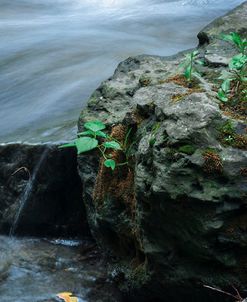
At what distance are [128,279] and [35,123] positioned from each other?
2.51 meters

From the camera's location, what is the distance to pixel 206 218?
2.97 metres

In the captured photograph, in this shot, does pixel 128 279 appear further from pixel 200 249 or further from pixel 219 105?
pixel 219 105

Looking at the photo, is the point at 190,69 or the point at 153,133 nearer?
the point at 153,133

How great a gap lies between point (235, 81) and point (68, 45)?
15.3 ft

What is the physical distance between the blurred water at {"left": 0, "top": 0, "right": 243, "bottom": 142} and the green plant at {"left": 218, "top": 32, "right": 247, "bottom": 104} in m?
1.79

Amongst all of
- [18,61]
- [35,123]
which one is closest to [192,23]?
[18,61]

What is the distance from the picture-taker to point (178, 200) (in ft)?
9.88

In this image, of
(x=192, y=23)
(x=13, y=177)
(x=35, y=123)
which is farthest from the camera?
(x=192, y=23)

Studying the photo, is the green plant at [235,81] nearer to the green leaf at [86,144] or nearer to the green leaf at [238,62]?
the green leaf at [238,62]

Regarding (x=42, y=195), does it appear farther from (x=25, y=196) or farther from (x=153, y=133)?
(x=153, y=133)

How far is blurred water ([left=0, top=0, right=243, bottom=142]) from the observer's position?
6074mm

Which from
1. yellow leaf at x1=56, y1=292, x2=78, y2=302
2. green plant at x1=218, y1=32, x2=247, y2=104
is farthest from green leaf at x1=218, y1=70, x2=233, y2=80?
yellow leaf at x1=56, y1=292, x2=78, y2=302

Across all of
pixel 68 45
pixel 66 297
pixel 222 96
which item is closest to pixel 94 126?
pixel 222 96

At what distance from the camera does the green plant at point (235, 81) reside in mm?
3455
